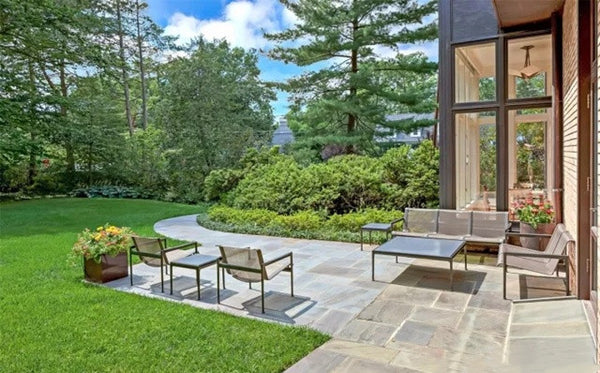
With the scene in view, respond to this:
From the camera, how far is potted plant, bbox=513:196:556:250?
5.95 m

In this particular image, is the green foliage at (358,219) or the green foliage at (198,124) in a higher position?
the green foliage at (198,124)

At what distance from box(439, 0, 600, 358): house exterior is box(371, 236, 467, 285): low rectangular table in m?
1.57

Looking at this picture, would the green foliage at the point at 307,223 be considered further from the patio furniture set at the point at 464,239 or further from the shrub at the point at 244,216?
the patio furniture set at the point at 464,239

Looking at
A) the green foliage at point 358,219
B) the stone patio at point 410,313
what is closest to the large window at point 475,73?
the green foliage at point 358,219

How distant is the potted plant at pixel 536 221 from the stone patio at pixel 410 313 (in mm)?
769

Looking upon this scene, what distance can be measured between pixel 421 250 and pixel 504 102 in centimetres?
348

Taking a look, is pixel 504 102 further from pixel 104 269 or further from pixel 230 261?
pixel 104 269

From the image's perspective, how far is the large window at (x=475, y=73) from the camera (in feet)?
24.0

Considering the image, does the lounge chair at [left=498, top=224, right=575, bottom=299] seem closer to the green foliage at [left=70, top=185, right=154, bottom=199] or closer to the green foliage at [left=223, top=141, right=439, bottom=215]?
the green foliage at [left=223, top=141, right=439, bottom=215]

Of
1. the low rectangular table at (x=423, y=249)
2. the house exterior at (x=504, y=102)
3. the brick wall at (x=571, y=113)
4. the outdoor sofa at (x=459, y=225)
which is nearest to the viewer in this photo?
the brick wall at (x=571, y=113)

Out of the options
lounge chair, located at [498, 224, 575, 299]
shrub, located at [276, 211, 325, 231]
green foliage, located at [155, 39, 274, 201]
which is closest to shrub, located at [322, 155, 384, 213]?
shrub, located at [276, 211, 325, 231]

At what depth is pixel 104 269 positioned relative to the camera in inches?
209

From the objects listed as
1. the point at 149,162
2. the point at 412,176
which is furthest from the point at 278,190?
the point at 149,162

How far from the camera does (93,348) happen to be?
3363mm
